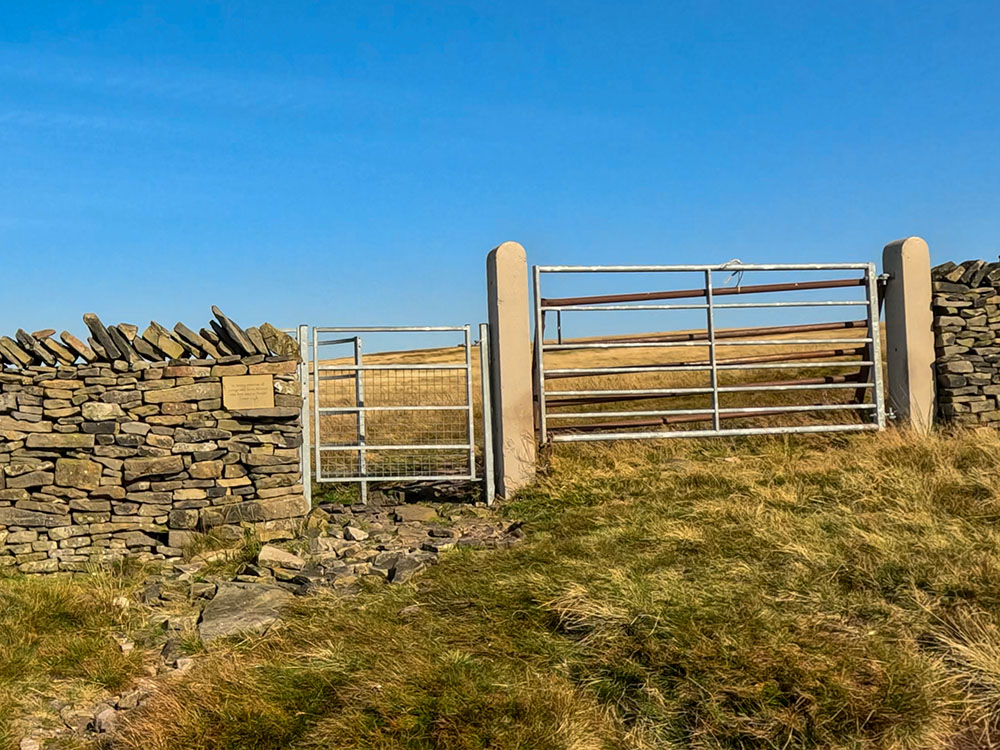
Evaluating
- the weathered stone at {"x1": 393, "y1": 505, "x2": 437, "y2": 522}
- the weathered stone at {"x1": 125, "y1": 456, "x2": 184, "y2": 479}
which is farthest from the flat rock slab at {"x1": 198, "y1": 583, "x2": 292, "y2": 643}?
the weathered stone at {"x1": 393, "y1": 505, "x2": 437, "y2": 522}

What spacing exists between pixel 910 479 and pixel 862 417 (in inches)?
127

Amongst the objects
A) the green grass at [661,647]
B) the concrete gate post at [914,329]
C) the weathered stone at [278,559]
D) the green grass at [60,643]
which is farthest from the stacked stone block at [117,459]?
the concrete gate post at [914,329]

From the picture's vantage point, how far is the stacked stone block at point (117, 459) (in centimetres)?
898

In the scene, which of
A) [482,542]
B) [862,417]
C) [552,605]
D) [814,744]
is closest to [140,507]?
[482,542]

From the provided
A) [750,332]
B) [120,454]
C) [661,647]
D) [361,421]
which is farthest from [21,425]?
[750,332]

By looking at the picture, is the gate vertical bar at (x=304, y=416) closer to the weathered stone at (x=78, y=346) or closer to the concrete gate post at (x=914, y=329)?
the weathered stone at (x=78, y=346)

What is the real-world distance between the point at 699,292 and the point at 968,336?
3813 millimetres

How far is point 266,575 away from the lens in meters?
7.56

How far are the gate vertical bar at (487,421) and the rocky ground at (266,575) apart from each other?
343 millimetres

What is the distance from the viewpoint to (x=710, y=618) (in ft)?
17.1

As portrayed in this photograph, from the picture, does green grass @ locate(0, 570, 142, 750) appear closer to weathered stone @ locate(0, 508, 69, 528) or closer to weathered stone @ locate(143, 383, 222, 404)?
weathered stone @ locate(0, 508, 69, 528)

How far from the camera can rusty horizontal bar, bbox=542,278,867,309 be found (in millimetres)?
10078

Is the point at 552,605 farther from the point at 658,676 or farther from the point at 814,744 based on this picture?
the point at 814,744

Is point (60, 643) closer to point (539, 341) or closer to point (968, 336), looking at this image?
point (539, 341)
